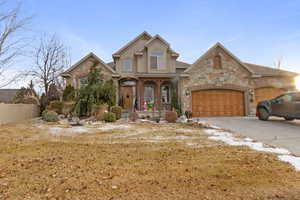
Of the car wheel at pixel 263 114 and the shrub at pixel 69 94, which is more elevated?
the shrub at pixel 69 94

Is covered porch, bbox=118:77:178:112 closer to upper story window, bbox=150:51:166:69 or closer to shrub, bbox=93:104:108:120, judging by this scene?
upper story window, bbox=150:51:166:69

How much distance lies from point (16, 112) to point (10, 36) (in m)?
5.44

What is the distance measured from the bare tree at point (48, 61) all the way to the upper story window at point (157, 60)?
1156cm

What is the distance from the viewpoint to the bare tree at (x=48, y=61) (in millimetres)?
16984

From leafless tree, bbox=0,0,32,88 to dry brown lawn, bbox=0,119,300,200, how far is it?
9.97 m

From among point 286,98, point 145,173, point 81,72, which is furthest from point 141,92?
point 145,173

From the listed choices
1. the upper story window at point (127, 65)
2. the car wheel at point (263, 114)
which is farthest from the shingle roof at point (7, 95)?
the car wheel at point (263, 114)

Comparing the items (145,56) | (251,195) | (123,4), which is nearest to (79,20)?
(123,4)

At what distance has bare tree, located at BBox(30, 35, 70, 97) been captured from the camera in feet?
55.7

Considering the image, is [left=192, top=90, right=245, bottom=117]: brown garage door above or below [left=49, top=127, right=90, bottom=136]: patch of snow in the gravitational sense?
above

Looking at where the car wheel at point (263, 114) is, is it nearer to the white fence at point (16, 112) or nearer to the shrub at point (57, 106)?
the shrub at point (57, 106)

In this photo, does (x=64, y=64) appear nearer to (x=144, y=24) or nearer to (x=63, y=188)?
(x=144, y=24)

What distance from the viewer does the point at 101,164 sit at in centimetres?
307

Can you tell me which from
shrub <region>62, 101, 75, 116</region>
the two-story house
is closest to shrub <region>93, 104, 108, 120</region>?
shrub <region>62, 101, 75, 116</region>
